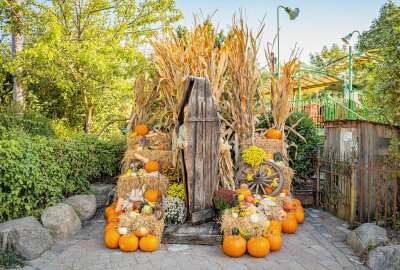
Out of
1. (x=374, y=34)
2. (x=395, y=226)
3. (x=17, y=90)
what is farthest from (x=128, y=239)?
(x=374, y=34)

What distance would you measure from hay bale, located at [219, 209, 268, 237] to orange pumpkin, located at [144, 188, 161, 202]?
4.34 feet

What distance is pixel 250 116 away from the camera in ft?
21.6

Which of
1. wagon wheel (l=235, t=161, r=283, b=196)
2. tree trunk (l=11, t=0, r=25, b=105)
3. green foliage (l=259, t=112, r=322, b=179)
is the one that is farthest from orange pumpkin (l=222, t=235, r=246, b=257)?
tree trunk (l=11, t=0, r=25, b=105)

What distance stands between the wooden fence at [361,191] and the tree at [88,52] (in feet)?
17.9

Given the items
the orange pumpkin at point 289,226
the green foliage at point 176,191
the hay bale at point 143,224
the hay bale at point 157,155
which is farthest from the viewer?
the hay bale at point 157,155

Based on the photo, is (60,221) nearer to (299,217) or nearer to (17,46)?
(299,217)

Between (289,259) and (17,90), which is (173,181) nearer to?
(289,259)

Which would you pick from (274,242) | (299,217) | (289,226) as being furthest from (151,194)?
(299,217)

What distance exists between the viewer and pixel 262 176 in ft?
20.0

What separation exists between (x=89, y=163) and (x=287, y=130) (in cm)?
445

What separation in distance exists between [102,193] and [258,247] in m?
3.59

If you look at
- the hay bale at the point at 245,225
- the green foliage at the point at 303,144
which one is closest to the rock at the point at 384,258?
the hay bale at the point at 245,225

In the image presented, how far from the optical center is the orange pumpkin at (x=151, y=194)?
525cm

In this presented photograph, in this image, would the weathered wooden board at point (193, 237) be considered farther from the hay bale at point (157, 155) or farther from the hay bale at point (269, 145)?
the hay bale at point (269, 145)
